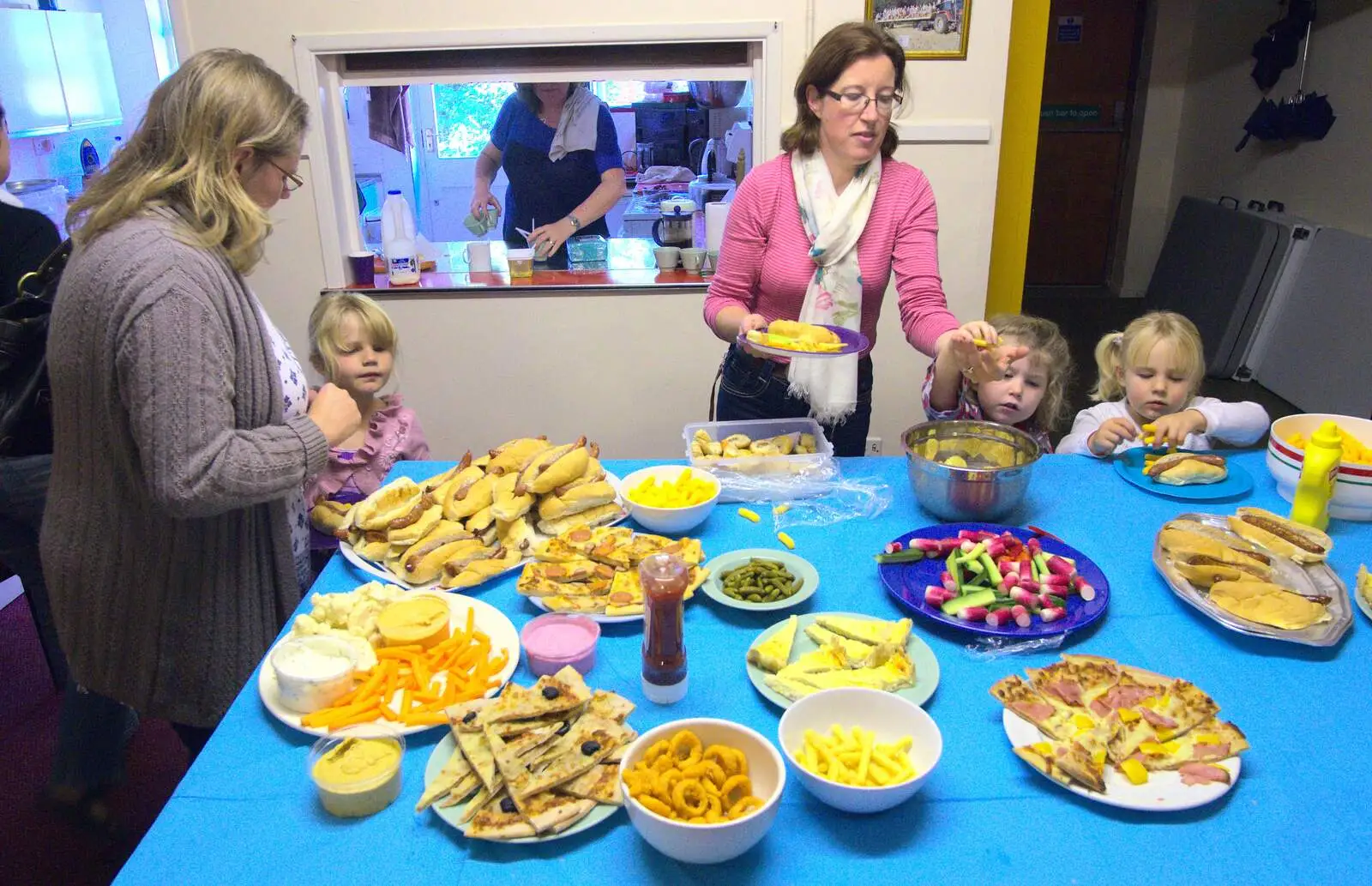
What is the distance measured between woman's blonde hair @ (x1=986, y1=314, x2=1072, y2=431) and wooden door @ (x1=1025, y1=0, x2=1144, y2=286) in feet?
17.8

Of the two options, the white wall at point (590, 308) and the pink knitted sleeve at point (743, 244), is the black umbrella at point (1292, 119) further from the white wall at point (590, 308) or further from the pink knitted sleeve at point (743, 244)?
the pink knitted sleeve at point (743, 244)

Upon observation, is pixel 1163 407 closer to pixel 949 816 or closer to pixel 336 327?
pixel 949 816

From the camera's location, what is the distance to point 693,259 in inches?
160

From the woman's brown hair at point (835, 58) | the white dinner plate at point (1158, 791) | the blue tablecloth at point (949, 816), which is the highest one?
the woman's brown hair at point (835, 58)

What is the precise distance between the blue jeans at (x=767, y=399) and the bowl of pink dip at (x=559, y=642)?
123cm

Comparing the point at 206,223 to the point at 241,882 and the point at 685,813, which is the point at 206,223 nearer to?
the point at 241,882

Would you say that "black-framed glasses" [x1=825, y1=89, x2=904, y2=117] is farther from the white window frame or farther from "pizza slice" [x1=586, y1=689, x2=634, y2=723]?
"pizza slice" [x1=586, y1=689, x2=634, y2=723]

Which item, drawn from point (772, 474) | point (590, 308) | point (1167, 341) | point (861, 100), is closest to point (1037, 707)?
point (772, 474)

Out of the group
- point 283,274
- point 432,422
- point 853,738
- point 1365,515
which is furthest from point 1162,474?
point 283,274

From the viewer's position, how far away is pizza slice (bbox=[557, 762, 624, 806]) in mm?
1192

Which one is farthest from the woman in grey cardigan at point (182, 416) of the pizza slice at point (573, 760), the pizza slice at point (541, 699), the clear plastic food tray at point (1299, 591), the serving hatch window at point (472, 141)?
the serving hatch window at point (472, 141)

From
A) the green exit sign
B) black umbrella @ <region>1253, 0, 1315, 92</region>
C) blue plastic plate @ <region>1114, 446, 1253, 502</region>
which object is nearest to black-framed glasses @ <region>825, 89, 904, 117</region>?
blue plastic plate @ <region>1114, 446, 1253, 502</region>

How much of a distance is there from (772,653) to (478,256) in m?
3.17

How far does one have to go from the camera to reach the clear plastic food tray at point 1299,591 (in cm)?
152
